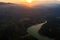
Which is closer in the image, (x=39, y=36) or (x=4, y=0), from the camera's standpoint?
(x=39, y=36)

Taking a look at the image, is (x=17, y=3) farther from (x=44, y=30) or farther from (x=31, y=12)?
(x=44, y=30)

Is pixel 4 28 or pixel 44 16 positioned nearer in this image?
pixel 4 28

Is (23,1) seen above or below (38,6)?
above

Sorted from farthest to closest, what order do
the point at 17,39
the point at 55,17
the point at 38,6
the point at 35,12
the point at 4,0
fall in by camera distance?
the point at 4,0 → the point at 38,6 → the point at 35,12 → the point at 55,17 → the point at 17,39

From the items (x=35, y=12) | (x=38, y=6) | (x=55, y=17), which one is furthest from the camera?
(x=38, y=6)

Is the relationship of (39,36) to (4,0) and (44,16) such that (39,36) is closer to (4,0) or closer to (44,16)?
(44,16)

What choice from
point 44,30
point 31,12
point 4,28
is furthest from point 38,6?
point 4,28

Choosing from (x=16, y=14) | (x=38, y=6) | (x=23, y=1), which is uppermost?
(x=23, y=1)

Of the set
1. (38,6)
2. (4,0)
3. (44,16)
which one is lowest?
(44,16)

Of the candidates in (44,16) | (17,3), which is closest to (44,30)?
(44,16)
